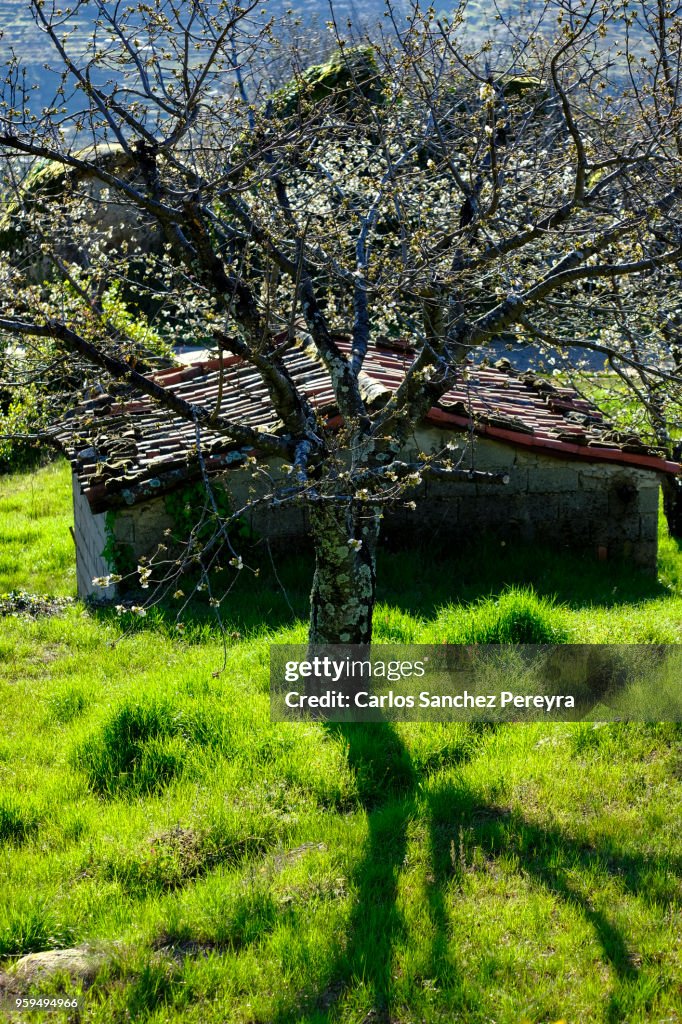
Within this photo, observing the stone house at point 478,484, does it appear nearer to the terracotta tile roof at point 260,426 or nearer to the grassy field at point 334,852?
the terracotta tile roof at point 260,426

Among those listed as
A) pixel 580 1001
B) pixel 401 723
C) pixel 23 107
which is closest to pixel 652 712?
pixel 401 723

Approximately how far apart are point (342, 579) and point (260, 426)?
3206 millimetres

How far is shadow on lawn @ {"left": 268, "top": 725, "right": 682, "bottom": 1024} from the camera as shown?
12.7ft

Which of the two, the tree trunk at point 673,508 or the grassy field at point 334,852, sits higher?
the tree trunk at point 673,508

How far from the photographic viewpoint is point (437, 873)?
470 cm

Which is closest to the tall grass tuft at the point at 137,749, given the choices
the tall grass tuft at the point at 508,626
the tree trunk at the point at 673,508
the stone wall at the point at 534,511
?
the tall grass tuft at the point at 508,626

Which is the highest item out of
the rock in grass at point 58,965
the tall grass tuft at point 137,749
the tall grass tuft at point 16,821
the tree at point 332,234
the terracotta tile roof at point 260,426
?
the tree at point 332,234

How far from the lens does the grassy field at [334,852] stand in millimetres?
3953

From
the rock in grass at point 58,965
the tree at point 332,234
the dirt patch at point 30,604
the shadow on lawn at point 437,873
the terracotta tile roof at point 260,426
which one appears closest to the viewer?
the shadow on lawn at point 437,873

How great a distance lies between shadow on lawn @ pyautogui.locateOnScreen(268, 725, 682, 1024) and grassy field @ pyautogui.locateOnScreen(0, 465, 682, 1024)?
1cm

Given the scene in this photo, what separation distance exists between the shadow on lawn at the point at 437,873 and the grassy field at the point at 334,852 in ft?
0.04

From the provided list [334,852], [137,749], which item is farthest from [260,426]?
[334,852]

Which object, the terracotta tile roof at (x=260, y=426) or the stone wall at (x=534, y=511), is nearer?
the terracotta tile roof at (x=260, y=426)

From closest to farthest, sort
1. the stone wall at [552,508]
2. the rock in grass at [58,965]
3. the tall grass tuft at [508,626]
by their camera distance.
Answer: the rock in grass at [58,965]
the tall grass tuft at [508,626]
the stone wall at [552,508]
